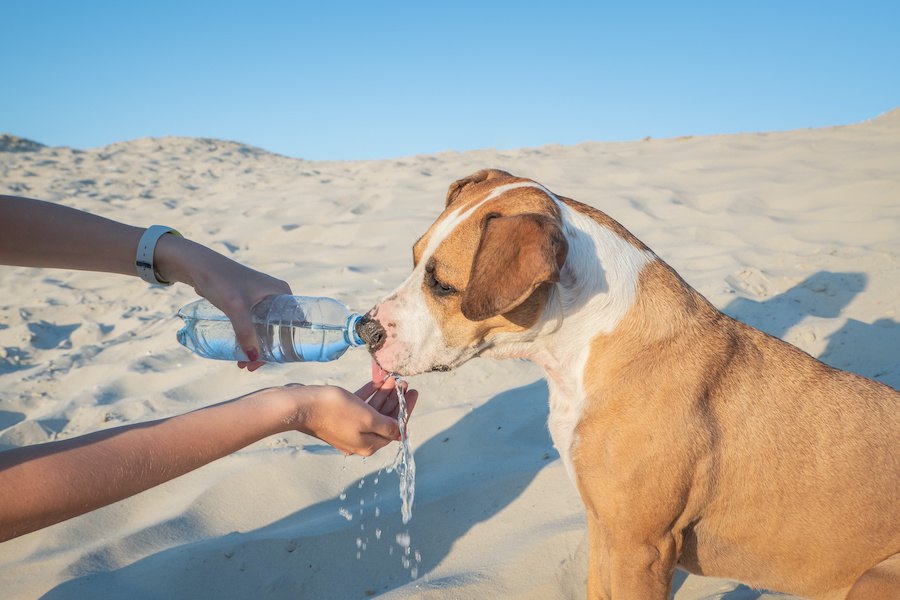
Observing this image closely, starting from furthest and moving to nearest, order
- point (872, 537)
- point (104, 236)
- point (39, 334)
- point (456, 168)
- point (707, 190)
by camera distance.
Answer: point (456, 168) → point (707, 190) → point (39, 334) → point (104, 236) → point (872, 537)

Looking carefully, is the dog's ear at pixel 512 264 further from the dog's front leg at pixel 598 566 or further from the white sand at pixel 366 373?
the white sand at pixel 366 373

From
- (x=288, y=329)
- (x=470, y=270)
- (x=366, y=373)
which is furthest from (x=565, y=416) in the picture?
(x=366, y=373)

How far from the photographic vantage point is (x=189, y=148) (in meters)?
18.0

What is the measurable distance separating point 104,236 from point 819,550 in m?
3.01

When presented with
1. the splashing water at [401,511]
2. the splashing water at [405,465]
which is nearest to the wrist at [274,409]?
the splashing water at [405,465]

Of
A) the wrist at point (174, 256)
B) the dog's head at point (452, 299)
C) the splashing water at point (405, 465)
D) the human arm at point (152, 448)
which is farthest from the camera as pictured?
the splashing water at point (405, 465)

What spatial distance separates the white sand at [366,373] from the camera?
10.6 feet

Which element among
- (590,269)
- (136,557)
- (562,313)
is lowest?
(136,557)

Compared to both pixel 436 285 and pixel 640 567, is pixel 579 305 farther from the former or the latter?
pixel 640 567

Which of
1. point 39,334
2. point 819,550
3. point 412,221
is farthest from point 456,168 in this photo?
point 819,550

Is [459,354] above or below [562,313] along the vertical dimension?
below

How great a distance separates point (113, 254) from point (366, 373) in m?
2.47

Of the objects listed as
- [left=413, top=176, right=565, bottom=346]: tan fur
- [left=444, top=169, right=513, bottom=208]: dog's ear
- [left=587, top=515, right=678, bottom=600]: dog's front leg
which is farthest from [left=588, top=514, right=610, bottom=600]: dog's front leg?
[left=444, top=169, right=513, bottom=208]: dog's ear

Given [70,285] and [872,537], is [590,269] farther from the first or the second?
[70,285]
